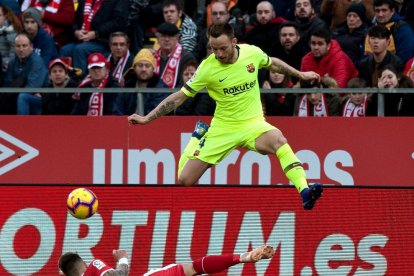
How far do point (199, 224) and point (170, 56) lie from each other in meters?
4.37

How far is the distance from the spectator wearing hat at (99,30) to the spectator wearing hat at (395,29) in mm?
3560

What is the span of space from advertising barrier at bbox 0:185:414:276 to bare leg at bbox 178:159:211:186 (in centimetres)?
100

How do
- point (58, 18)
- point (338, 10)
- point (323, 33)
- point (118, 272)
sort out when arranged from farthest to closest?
point (58, 18) < point (338, 10) < point (323, 33) < point (118, 272)

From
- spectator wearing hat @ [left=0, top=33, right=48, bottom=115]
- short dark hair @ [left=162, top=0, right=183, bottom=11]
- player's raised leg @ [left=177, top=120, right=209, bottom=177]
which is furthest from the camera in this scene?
short dark hair @ [left=162, top=0, right=183, bottom=11]

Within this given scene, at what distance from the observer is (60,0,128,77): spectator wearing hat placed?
1869 centimetres

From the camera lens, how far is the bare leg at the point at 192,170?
15.1 meters

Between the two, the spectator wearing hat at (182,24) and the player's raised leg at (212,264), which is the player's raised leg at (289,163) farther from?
the spectator wearing hat at (182,24)

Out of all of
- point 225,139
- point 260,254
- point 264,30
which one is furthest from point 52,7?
point 260,254

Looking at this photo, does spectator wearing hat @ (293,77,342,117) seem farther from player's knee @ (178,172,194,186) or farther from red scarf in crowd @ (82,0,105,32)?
red scarf in crowd @ (82,0,105,32)

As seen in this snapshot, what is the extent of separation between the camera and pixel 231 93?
15.0 m

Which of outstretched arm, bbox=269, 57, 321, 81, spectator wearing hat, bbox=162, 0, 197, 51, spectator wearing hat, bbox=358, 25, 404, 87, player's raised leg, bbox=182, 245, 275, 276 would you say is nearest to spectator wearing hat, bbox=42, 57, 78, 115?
spectator wearing hat, bbox=162, 0, 197, 51

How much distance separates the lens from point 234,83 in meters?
14.9

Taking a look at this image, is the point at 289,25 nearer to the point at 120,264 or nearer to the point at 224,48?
the point at 224,48

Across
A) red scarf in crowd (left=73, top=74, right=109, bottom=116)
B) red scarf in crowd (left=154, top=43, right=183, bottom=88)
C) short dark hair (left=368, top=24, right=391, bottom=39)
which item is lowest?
red scarf in crowd (left=73, top=74, right=109, bottom=116)
